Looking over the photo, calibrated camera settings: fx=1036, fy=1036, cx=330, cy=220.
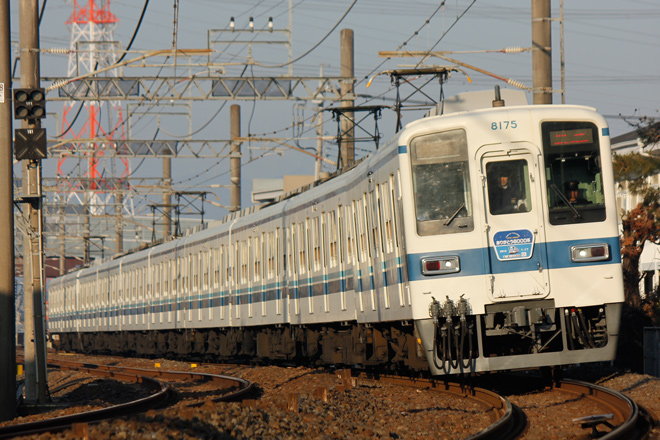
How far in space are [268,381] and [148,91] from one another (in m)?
11.6

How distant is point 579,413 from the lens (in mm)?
10141

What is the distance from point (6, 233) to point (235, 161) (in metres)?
20.7

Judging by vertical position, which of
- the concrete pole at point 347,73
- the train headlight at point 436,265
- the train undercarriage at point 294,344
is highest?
the concrete pole at point 347,73

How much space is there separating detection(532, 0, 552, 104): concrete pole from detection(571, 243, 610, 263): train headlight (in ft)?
16.8

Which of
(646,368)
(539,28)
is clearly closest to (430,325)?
(539,28)

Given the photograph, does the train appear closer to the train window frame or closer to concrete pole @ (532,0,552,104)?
the train window frame

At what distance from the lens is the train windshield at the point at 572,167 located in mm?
11516

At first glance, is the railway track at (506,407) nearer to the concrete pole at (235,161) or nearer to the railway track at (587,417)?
the railway track at (587,417)

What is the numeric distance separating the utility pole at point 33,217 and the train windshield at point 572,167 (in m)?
8.42

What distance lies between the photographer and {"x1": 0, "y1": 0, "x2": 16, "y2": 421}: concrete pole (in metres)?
14.8

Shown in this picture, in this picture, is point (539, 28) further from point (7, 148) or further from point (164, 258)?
point (164, 258)

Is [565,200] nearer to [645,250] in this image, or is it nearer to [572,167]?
[572,167]

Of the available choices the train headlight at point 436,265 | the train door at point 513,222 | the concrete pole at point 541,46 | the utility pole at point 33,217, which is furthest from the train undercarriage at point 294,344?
the utility pole at point 33,217

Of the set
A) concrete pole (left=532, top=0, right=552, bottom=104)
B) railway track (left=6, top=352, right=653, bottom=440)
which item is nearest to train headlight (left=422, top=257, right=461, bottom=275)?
railway track (left=6, top=352, right=653, bottom=440)
